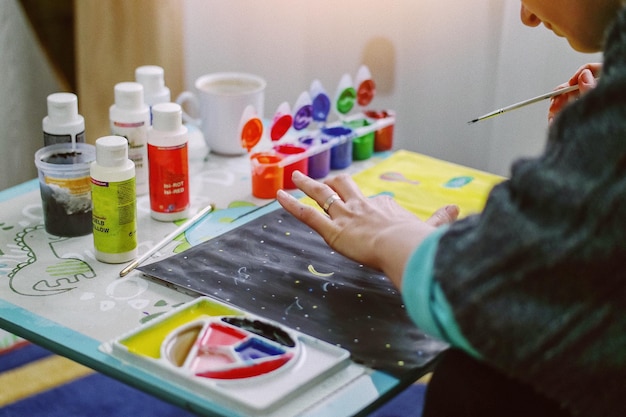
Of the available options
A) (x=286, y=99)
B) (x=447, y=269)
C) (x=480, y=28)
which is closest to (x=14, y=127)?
(x=286, y=99)

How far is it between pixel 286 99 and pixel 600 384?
1.23 metres

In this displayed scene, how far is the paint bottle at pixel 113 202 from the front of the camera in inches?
34.6

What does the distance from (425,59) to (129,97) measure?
65 centimetres

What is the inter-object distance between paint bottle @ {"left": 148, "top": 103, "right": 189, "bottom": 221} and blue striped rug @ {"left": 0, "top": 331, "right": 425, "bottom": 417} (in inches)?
17.6

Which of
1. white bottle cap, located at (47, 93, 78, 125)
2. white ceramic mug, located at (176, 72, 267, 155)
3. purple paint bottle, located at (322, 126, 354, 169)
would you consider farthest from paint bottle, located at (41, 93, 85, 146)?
purple paint bottle, located at (322, 126, 354, 169)

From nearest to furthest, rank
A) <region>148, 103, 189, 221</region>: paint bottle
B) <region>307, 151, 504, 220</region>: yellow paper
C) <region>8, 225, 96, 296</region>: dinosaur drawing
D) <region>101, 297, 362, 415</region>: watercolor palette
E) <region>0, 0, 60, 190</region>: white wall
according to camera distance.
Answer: <region>101, 297, 362, 415</region>: watercolor palette
<region>8, 225, 96, 296</region>: dinosaur drawing
<region>148, 103, 189, 221</region>: paint bottle
<region>307, 151, 504, 220</region>: yellow paper
<region>0, 0, 60, 190</region>: white wall

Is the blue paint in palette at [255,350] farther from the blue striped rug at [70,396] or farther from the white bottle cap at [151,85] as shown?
the blue striped rug at [70,396]

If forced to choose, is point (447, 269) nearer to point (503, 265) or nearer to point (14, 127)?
point (503, 265)

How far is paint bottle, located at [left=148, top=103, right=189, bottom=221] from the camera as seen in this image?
99 cm

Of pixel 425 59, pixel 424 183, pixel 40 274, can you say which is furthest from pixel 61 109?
pixel 425 59

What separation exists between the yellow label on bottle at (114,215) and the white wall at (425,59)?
0.77 meters

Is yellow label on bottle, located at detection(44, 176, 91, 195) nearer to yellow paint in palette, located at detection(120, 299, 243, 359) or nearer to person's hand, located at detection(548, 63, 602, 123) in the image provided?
yellow paint in palette, located at detection(120, 299, 243, 359)

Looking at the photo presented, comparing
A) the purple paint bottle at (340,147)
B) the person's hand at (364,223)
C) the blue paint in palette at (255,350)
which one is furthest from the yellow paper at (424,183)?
the blue paint in palette at (255,350)

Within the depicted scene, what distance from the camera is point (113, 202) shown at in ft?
2.90
